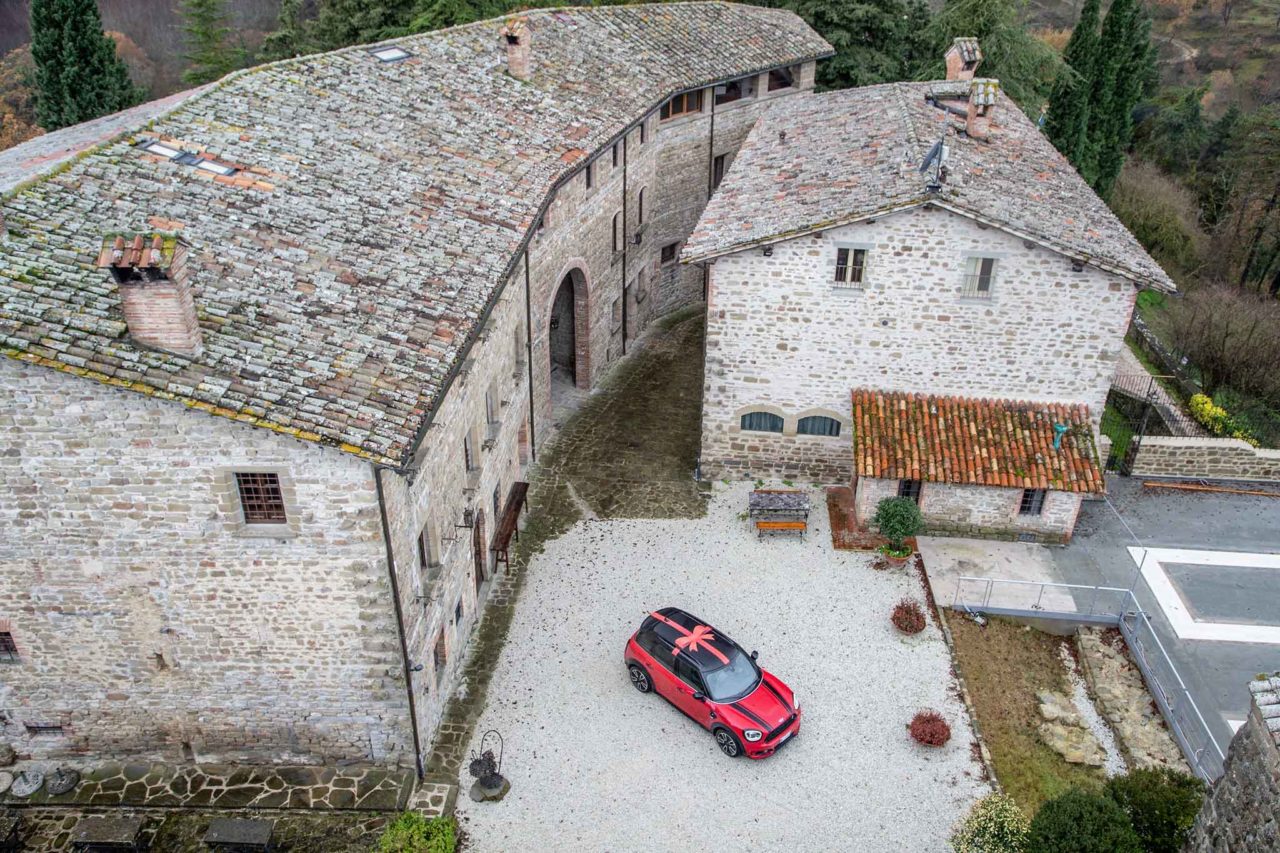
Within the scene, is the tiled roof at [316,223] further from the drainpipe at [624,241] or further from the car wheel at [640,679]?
the car wheel at [640,679]

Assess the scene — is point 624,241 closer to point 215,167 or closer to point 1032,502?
point 1032,502

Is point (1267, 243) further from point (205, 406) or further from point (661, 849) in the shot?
point (205, 406)

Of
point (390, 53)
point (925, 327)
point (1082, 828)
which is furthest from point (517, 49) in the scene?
point (1082, 828)

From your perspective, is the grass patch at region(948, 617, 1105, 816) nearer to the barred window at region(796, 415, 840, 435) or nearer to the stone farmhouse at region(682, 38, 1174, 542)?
the stone farmhouse at region(682, 38, 1174, 542)

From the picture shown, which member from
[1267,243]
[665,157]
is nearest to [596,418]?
[665,157]

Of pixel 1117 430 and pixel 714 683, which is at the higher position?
pixel 714 683
